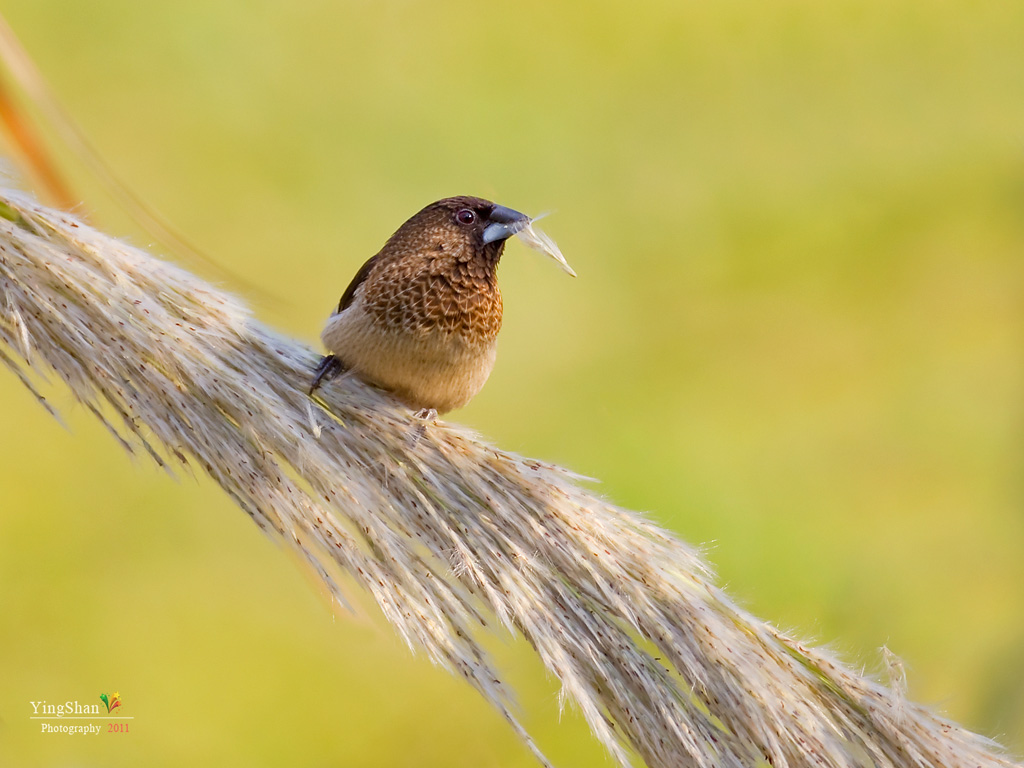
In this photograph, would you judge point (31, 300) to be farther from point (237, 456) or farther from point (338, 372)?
point (338, 372)

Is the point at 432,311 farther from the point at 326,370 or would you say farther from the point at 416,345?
the point at 326,370

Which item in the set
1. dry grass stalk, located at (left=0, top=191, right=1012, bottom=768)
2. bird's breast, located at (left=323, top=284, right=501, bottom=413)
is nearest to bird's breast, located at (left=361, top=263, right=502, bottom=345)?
bird's breast, located at (left=323, top=284, right=501, bottom=413)

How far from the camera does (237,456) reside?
32.1 inches

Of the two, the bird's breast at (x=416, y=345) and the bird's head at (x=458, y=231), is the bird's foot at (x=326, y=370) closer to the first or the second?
the bird's breast at (x=416, y=345)

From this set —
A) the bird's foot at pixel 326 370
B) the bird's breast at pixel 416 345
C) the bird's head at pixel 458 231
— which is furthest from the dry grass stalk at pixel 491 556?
the bird's head at pixel 458 231

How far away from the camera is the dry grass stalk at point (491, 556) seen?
0.80 meters

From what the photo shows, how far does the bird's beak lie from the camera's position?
1195mm

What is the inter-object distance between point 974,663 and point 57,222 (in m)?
2.98

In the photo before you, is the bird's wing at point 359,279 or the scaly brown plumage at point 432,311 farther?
the bird's wing at point 359,279

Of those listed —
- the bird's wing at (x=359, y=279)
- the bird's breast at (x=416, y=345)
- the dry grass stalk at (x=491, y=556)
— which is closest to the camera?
the dry grass stalk at (x=491, y=556)

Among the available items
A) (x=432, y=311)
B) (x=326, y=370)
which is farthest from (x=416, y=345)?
(x=326, y=370)

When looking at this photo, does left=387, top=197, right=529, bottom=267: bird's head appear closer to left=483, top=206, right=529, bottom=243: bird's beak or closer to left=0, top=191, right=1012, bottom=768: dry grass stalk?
left=483, top=206, right=529, bottom=243: bird's beak

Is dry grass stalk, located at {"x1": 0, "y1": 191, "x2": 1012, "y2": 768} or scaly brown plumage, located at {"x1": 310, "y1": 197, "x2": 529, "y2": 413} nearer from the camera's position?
dry grass stalk, located at {"x1": 0, "y1": 191, "x2": 1012, "y2": 768}

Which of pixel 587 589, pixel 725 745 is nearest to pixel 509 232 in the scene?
pixel 587 589
